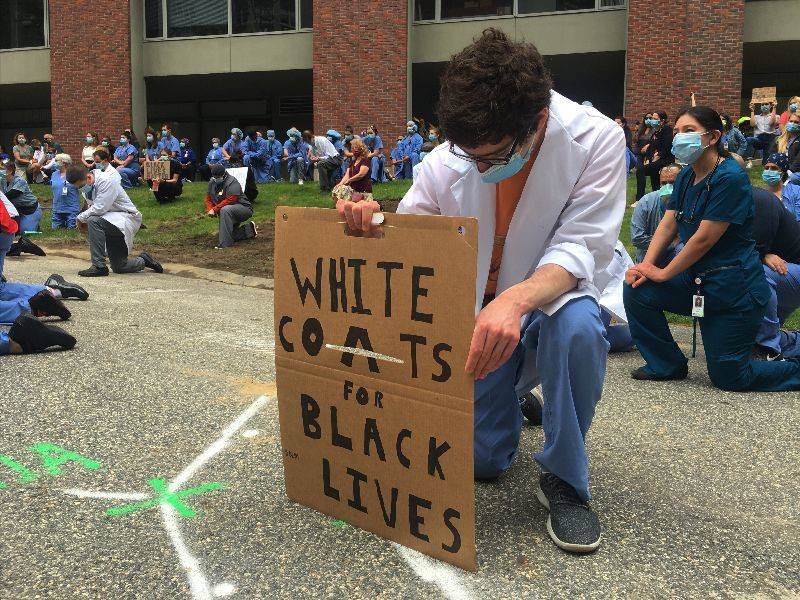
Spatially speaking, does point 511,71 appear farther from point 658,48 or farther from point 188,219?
point 658,48

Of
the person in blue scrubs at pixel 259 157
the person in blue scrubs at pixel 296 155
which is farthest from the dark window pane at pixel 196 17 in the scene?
the person in blue scrubs at pixel 296 155

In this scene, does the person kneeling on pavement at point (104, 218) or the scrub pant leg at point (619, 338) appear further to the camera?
the person kneeling on pavement at point (104, 218)

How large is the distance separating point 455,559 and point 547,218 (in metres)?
1.15

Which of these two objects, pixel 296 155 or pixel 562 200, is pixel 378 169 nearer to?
pixel 296 155

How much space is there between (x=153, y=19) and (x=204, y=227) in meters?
12.8

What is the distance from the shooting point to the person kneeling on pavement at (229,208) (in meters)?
12.8

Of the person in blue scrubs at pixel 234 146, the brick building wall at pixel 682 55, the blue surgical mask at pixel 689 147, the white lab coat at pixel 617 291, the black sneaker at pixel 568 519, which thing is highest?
the brick building wall at pixel 682 55

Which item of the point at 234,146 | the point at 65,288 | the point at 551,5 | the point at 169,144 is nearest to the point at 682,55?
the point at 551,5

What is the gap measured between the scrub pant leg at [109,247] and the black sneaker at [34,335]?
4.98m

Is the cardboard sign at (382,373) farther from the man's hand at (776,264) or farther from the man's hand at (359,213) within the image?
the man's hand at (776,264)

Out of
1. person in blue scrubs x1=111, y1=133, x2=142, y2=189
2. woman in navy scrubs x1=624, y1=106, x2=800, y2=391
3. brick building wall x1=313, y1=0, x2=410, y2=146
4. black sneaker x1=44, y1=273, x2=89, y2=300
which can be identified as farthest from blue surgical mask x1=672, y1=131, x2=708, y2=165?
person in blue scrubs x1=111, y1=133, x2=142, y2=189

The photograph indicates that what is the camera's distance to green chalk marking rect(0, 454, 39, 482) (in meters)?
3.11

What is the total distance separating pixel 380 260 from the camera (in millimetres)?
2471

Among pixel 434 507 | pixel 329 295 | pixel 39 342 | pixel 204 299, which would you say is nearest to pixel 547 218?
pixel 329 295
